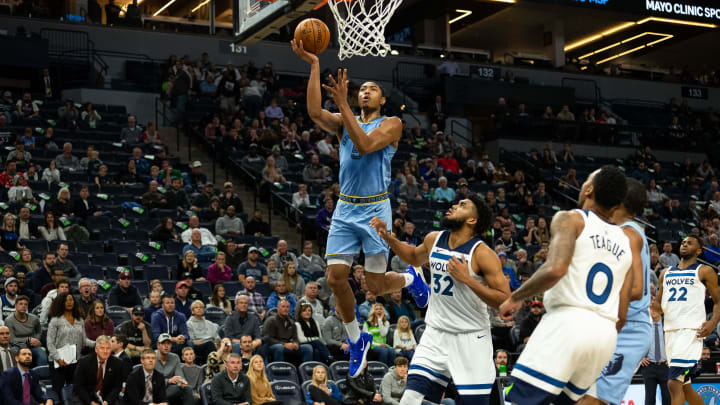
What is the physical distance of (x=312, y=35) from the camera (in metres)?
7.59

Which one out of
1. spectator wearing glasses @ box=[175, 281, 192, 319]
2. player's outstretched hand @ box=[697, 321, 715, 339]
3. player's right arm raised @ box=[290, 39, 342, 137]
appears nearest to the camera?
player's right arm raised @ box=[290, 39, 342, 137]

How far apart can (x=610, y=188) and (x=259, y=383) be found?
7.45 m

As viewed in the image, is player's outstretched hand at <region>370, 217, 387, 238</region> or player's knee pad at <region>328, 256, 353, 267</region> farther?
player's knee pad at <region>328, 256, 353, 267</region>

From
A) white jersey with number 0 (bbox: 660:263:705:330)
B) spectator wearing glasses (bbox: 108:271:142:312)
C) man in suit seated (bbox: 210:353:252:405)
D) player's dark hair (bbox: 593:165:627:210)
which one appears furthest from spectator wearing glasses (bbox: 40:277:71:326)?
player's dark hair (bbox: 593:165:627:210)

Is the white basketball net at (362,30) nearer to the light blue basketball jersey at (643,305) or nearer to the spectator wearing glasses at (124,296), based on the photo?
the light blue basketball jersey at (643,305)

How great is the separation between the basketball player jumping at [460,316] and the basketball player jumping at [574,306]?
3.04 ft

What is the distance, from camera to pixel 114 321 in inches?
505

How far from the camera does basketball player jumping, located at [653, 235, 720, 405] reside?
9781mm

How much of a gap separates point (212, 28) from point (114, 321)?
1559cm

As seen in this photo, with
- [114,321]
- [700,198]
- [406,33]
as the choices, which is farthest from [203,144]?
[700,198]

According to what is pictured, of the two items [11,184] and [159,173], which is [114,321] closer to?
[11,184]

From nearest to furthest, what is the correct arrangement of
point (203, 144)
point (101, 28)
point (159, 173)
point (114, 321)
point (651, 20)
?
point (114, 321) → point (159, 173) → point (203, 144) → point (101, 28) → point (651, 20)

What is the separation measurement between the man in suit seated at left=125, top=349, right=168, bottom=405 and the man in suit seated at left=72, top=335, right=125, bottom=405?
0.68 feet

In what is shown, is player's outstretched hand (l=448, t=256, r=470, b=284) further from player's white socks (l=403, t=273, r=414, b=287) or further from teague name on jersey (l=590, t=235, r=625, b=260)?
player's white socks (l=403, t=273, r=414, b=287)
